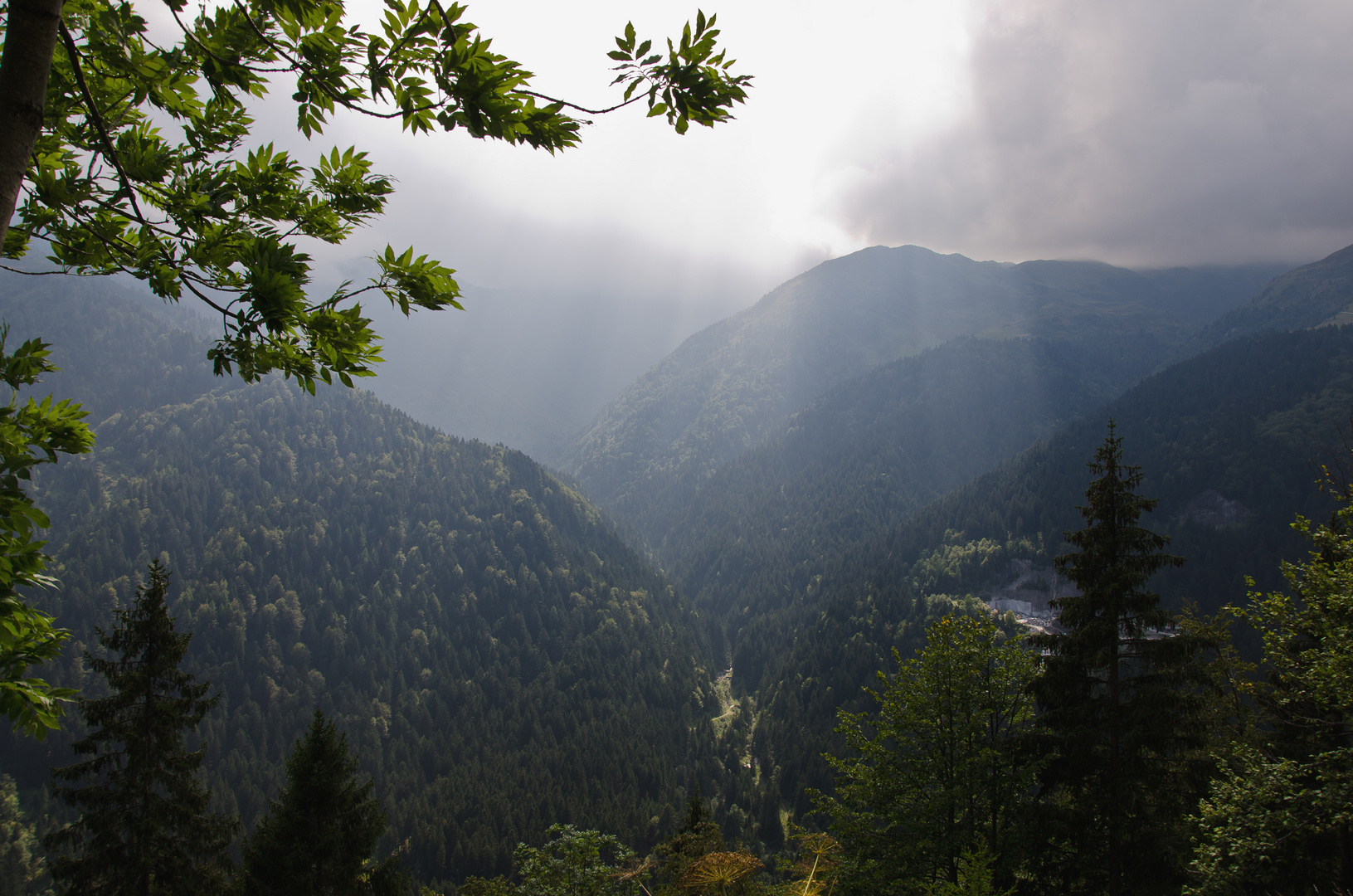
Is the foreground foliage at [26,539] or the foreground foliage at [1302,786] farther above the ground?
the foreground foliage at [26,539]

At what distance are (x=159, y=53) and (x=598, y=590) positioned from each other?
523 ft

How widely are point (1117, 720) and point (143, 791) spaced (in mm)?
26720

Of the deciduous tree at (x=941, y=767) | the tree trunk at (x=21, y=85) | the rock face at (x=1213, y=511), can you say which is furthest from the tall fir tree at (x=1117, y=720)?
the rock face at (x=1213, y=511)

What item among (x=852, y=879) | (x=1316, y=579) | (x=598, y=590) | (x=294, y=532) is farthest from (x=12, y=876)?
(x=1316, y=579)

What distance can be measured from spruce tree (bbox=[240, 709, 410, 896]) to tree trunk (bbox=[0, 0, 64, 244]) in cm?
1799

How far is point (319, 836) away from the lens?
17.4m

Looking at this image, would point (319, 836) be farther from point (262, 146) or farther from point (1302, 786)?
point (1302, 786)

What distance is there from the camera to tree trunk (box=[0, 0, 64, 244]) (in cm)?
271

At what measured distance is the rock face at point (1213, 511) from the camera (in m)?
160

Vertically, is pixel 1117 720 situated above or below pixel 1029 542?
below

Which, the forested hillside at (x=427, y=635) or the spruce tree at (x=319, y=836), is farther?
the forested hillside at (x=427, y=635)

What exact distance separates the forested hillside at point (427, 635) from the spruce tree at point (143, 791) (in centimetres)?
7012

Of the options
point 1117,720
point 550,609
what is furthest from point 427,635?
point 1117,720

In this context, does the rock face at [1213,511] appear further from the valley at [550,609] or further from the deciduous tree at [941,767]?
the deciduous tree at [941,767]
